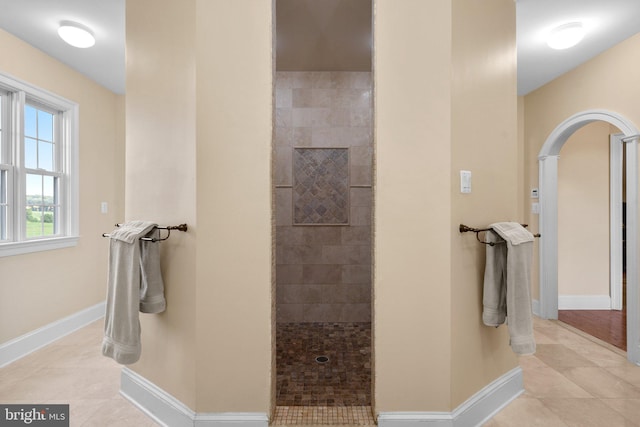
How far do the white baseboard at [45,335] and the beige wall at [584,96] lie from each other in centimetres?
467

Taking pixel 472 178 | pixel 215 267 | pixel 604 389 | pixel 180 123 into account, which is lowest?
pixel 604 389

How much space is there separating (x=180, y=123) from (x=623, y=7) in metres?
2.89

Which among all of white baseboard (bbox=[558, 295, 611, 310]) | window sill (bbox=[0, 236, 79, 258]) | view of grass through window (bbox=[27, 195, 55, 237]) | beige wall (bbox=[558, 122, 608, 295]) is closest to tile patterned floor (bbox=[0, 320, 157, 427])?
window sill (bbox=[0, 236, 79, 258])

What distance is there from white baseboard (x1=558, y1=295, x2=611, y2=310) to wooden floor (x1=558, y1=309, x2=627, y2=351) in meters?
0.05

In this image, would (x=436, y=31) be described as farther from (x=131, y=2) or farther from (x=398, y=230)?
(x=131, y=2)

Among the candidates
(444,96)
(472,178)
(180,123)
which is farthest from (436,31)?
(180,123)

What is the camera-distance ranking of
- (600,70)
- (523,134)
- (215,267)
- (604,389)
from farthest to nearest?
(523,134) < (600,70) < (604,389) < (215,267)

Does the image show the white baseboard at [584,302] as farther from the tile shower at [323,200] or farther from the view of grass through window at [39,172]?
the view of grass through window at [39,172]

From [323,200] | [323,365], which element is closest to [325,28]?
[323,200]

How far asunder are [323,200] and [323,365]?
1526mm

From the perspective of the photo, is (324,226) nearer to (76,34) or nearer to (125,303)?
(125,303)

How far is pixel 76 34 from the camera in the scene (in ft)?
7.75

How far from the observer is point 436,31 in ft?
5.45

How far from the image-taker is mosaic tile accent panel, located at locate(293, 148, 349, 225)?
3248mm
